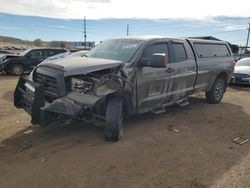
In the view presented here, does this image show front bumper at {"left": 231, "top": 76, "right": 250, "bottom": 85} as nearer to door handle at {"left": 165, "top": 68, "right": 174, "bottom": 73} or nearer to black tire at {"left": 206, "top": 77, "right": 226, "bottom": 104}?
black tire at {"left": 206, "top": 77, "right": 226, "bottom": 104}

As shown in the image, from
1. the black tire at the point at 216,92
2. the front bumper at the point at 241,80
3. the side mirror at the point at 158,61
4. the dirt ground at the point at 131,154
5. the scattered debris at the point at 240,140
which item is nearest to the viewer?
the dirt ground at the point at 131,154

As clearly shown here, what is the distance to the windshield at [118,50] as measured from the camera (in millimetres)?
5924

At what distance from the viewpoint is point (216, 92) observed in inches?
354

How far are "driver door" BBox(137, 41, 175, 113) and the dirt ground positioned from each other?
0.52 meters

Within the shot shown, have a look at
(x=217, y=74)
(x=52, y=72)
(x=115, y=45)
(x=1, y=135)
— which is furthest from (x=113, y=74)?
(x=217, y=74)

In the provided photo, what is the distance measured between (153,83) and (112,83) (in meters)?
1.26

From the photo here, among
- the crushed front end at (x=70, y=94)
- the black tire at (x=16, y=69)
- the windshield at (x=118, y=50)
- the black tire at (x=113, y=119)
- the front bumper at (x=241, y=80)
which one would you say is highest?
the windshield at (x=118, y=50)

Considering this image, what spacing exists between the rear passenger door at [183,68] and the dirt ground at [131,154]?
70cm

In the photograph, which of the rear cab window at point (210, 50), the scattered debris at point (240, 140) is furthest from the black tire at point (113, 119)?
the rear cab window at point (210, 50)

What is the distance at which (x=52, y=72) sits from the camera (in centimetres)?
515

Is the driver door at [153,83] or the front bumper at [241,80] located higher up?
the driver door at [153,83]

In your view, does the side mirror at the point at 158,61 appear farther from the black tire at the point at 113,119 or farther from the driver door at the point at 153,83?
the black tire at the point at 113,119

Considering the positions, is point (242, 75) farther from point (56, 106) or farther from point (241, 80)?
point (56, 106)

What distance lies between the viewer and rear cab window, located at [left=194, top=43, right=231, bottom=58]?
25.7 feet
